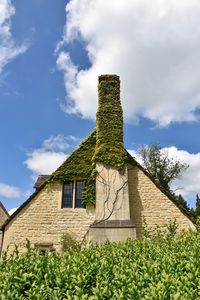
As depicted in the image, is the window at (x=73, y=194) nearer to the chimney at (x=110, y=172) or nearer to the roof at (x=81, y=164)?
→ the roof at (x=81, y=164)

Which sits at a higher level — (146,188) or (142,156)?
(142,156)

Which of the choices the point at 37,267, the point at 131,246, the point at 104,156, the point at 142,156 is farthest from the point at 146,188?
the point at 142,156

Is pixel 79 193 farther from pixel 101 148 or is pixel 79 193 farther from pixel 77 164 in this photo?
pixel 101 148

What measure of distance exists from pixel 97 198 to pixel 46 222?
2.69 m

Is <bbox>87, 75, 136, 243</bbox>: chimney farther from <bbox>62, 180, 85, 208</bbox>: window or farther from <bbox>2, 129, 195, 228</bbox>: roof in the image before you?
<bbox>62, 180, 85, 208</bbox>: window

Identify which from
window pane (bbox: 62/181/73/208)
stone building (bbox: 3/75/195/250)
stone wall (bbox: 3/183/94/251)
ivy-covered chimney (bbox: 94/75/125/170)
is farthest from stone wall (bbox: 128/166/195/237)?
window pane (bbox: 62/181/73/208)

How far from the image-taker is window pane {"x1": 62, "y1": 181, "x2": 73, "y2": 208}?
599 inches

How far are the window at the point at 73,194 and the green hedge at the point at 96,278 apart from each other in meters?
9.66

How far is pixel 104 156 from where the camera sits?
14984 mm

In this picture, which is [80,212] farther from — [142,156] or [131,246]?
[142,156]

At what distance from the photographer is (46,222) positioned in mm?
14805

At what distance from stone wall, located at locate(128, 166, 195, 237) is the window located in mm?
2377

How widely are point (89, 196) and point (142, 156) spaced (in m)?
28.2

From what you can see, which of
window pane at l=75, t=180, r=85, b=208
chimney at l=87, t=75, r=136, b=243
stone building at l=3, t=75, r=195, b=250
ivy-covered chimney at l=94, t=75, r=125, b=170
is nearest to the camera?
chimney at l=87, t=75, r=136, b=243
